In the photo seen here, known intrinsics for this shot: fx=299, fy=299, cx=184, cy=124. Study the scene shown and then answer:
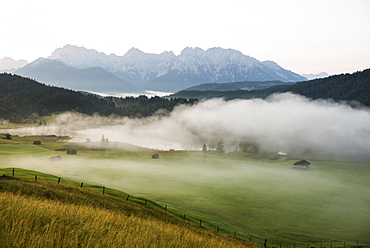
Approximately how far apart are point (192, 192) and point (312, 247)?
53.2 meters

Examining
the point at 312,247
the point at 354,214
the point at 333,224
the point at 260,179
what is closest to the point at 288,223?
the point at 333,224

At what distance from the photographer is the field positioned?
68.9 meters

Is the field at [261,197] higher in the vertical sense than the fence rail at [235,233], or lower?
lower

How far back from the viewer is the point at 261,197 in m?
106

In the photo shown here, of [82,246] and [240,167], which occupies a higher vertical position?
[82,246]

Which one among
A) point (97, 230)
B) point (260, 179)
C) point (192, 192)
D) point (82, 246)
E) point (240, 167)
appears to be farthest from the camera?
point (240, 167)

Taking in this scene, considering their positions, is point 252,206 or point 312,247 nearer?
point 312,247

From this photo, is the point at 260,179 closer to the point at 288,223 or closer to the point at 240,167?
the point at 240,167

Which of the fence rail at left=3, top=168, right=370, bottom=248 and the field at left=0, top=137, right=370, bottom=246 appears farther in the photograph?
the field at left=0, top=137, right=370, bottom=246

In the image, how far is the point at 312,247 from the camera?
57.2m

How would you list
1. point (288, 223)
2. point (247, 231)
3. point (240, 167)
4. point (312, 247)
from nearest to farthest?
point (312, 247), point (247, 231), point (288, 223), point (240, 167)

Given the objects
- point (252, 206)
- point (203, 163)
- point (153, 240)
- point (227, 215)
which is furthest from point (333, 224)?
point (203, 163)

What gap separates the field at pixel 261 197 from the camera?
68875 mm

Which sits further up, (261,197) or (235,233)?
(235,233)
